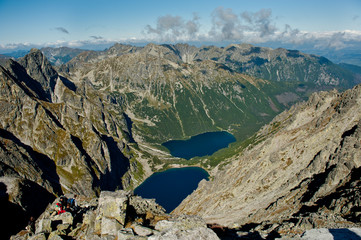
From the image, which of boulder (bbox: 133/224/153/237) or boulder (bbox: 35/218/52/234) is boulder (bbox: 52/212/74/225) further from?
boulder (bbox: 133/224/153/237)

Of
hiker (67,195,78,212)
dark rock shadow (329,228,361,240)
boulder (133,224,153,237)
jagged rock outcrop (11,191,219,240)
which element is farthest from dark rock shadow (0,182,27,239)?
dark rock shadow (329,228,361,240)

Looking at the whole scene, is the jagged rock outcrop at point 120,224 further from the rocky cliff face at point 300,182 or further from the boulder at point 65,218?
the rocky cliff face at point 300,182

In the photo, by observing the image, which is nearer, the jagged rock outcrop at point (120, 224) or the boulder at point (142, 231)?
the jagged rock outcrop at point (120, 224)

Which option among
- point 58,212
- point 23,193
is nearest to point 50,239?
point 58,212

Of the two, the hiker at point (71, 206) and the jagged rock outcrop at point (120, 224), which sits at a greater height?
the jagged rock outcrop at point (120, 224)

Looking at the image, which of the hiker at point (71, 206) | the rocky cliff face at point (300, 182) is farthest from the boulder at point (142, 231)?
the rocky cliff face at point (300, 182)

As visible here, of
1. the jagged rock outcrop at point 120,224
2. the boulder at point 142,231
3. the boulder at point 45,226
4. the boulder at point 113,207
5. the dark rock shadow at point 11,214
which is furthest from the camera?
the dark rock shadow at point 11,214

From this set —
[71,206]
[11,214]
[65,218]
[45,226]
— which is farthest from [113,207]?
[11,214]
